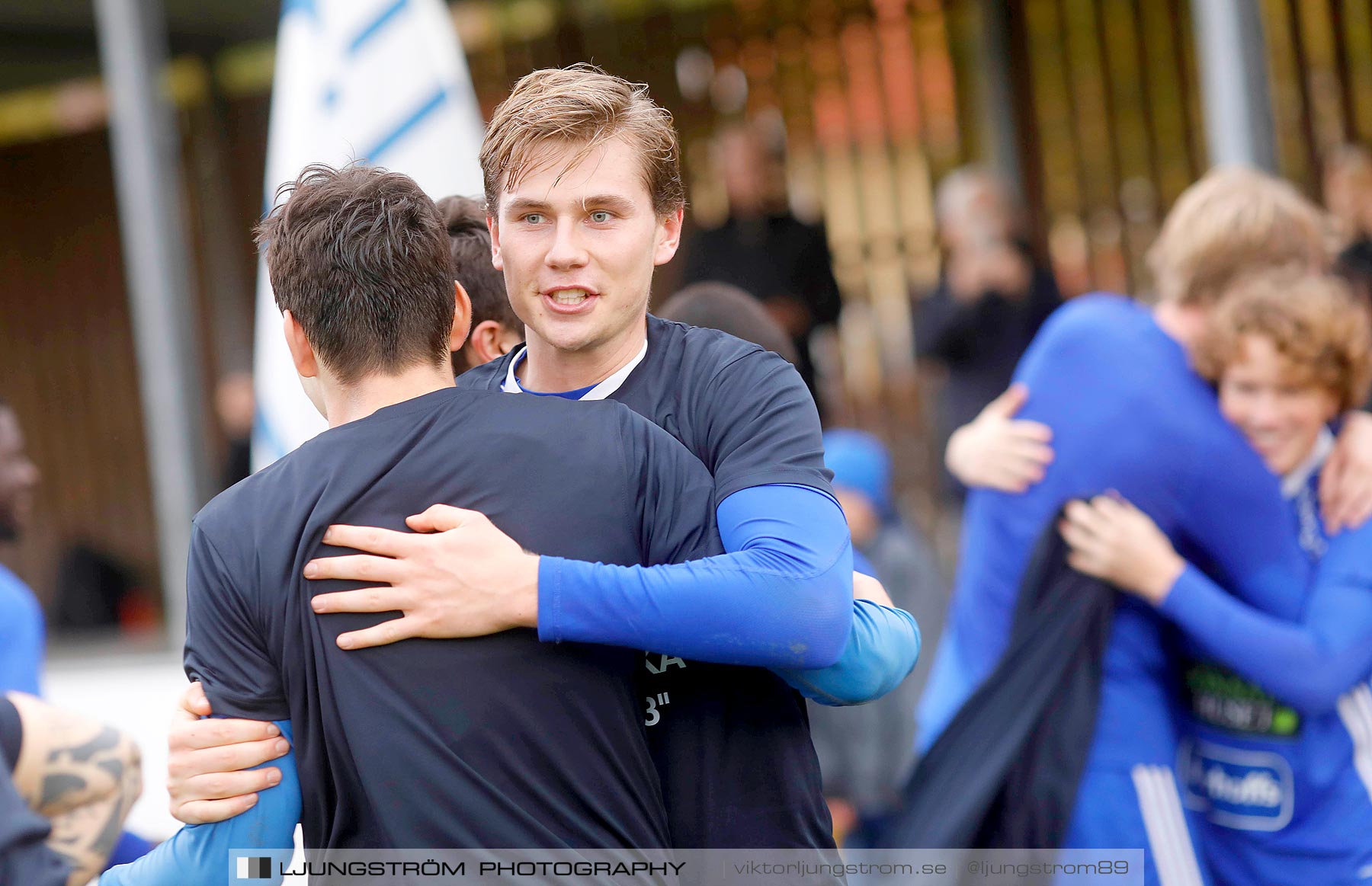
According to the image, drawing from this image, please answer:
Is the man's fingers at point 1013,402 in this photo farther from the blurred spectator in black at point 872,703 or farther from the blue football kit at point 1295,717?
the blurred spectator in black at point 872,703

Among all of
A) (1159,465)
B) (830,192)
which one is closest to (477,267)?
(1159,465)

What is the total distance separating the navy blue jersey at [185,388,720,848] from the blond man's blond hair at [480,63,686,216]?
12.4 inches

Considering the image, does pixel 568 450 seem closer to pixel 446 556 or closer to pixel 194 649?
pixel 446 556

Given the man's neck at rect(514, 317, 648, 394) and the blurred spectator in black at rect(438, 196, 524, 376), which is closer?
the man's neck at rect(514, 317, 648, 394)

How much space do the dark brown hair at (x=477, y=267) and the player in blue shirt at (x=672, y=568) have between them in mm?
382

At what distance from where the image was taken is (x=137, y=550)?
26.6 feet

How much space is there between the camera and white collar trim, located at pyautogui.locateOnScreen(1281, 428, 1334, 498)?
2.51 meters

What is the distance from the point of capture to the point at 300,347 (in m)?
1.51

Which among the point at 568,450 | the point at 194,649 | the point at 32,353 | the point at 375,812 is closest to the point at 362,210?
the point at 568,450

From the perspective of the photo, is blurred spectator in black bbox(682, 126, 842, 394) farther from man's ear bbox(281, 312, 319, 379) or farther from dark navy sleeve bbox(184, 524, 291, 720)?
dark navy sleeve bbox(184, 524, 291, 720)

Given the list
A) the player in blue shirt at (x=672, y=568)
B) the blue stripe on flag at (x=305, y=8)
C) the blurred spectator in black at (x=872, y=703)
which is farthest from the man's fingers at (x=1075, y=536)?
the blue stripe on flag at (x=305, y=8)

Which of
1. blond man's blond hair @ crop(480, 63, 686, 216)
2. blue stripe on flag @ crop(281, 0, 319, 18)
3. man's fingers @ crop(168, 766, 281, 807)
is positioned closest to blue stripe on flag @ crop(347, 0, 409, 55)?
blue stripe on flag @ crop(281, 0, 319, 18)

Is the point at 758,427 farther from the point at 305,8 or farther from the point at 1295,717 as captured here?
the point at 305,8

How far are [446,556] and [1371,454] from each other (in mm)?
1836
